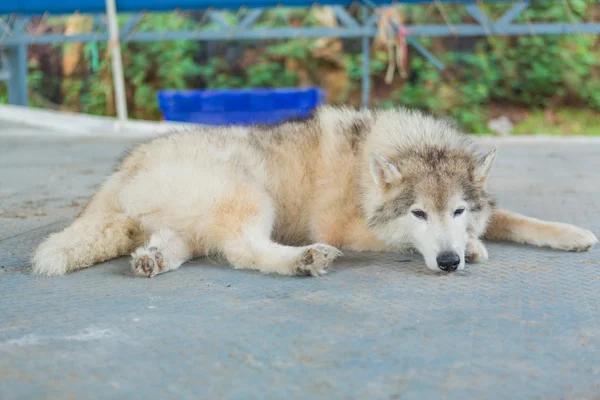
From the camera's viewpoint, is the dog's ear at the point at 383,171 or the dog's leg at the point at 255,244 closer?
the dog's leg at the point at 255,244

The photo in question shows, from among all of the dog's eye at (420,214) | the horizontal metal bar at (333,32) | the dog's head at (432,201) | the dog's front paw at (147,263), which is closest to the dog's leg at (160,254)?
the dog's front paw at (147,263)

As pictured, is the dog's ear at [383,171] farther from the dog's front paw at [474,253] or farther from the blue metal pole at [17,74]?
the blue metal pole at [17,74]

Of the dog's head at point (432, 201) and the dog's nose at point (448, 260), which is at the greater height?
the dog's head at point (432, 201)

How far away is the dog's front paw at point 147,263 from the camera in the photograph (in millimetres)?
3180

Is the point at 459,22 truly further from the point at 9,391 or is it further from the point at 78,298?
the point at 9,391

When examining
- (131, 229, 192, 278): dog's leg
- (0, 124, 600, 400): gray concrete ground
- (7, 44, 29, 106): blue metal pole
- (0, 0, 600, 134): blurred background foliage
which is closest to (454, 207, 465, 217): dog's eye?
(0, 124, 600, 400): gray concrete ground

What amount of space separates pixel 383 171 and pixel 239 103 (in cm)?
662

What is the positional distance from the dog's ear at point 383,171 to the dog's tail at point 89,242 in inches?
46.7

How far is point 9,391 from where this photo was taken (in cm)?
198

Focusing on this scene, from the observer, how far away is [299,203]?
386cm

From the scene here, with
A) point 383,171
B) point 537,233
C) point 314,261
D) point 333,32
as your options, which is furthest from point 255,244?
point 333,32

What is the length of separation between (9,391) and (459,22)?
1152 cm

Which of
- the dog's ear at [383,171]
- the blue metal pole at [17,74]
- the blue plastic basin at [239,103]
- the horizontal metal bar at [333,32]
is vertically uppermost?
the horizontal metal bar at [333,32]

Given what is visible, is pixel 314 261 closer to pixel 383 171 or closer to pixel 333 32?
pixel 383 171
